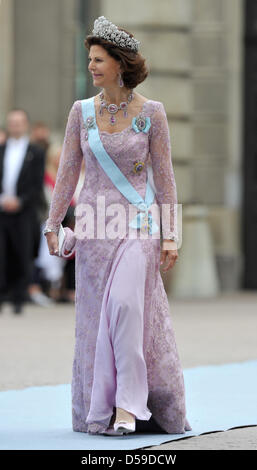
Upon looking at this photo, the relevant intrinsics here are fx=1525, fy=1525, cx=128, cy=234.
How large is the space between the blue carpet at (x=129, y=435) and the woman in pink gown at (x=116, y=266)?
0.16m

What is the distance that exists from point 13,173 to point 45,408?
22.9ft

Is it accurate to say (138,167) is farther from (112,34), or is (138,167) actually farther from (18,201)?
(18,201)

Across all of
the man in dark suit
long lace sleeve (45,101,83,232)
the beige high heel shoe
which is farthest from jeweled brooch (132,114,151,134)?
the man in dark suit

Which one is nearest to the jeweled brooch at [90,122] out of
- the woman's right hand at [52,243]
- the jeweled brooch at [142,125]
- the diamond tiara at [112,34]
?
the jeweled brooch at [142,125]

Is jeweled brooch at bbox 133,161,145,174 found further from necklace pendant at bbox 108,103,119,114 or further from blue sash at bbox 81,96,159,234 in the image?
necklace pendant at bbox 108,103,119,114

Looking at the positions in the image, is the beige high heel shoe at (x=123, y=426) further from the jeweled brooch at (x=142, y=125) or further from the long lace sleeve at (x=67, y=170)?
the jeweled brooch at (x=142, y=125)

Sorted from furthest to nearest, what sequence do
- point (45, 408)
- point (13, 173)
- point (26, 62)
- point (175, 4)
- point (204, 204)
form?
1. point (26, 62)
2. point (204, 204)
3. point (175, 4)
4. point (13, 173)
5. point (45, 408)

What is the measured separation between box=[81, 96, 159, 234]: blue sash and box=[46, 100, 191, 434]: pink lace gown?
24 mm

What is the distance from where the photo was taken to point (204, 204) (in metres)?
18.2

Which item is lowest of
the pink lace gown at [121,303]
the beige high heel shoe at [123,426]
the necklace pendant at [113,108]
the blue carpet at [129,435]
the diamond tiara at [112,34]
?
the blue carpet at [129,435]

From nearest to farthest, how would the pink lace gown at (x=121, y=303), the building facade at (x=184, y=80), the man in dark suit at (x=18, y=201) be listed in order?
the pink lace gown at (x=121, y=303)
the man in dark suit at (x=18, y=201)
the building facade at (x=184, y=80)

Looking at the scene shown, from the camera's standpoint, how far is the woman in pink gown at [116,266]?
22.0 ft

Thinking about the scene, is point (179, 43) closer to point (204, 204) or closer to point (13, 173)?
point (204, 204)
